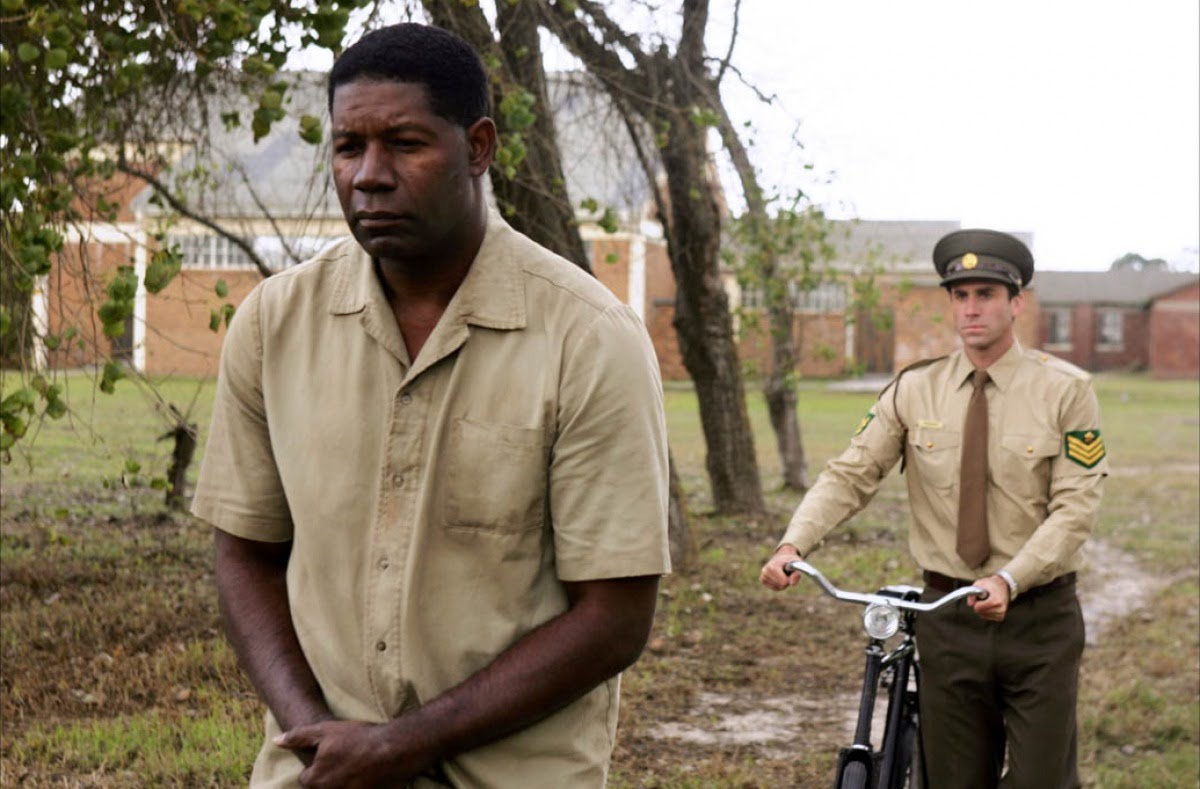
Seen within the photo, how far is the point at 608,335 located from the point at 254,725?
5.10 metres

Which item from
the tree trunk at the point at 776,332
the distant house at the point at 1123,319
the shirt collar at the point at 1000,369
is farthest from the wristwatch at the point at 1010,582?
the distant house at the point at 1123,319

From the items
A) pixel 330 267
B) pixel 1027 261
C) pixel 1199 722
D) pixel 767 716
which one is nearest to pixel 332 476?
pixel 330 267

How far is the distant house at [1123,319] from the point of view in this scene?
64.1 meters

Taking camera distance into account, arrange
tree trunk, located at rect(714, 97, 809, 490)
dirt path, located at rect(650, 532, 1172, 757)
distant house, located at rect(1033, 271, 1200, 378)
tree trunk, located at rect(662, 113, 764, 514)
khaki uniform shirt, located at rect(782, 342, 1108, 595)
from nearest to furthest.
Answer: khaki uniform shirt, located at rect(782, 342, 1108, 595) < dirt path, located at rect(650, 532, 1172, 757) < tree trunk, located at rect(714, 97, 809, 490) < tree trunk, located at rect(662, 113, 764, 514) < distant house, located at rect(1033, 271, 1200, 378)

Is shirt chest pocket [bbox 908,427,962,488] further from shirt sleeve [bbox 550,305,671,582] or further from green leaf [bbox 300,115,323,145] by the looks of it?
shirt sleeve [bbox 550,305,671,582]

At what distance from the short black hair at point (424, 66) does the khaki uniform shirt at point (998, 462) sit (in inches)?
108

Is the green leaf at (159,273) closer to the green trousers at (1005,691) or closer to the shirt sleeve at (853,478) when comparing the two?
the shirt sleeve at (853,478)

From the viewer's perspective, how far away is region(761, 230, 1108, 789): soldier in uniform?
5.11 m

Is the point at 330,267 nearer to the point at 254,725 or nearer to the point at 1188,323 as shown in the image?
the point at 254,725

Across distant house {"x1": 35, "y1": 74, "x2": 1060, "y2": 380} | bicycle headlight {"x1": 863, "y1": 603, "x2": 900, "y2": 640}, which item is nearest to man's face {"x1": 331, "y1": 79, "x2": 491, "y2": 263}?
bicycle headlight {"x1": 863, "y1": 603, "x2": 900, "y2": 640}

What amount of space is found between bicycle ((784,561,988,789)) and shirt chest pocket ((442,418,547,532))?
2028 mm

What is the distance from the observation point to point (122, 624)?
8.76m

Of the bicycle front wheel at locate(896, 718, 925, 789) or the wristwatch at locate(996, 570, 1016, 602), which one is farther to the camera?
the bicycle front wheel at locate(896, 718, 925, 789)

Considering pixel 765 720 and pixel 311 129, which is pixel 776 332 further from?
pixel 311 129
